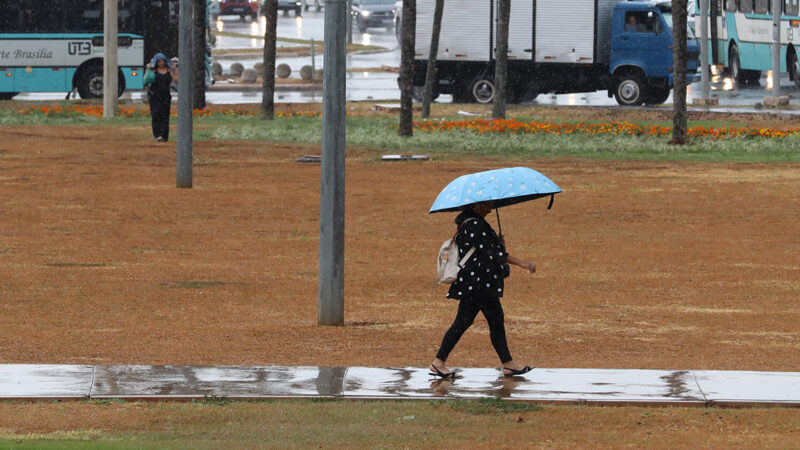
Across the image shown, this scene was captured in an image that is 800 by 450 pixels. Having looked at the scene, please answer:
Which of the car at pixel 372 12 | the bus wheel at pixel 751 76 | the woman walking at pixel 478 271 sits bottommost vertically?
the woman walking at pixel 478 271

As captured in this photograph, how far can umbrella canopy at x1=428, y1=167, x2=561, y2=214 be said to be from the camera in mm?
9836

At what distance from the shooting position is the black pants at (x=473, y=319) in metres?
Answer: 10.2

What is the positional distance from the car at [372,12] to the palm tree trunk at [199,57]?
1658 inches

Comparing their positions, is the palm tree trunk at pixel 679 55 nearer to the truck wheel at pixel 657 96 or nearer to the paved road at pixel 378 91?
the paved road at pixel 378 91

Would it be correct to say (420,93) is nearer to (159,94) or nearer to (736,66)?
(736,66)

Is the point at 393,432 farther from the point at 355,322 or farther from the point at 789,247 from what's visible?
the point at 789,247

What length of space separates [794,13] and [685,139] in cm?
1737

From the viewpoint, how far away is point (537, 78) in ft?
144

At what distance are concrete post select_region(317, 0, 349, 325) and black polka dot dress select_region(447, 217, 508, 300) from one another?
2.97 m

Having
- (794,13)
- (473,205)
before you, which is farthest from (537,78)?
(473,205)

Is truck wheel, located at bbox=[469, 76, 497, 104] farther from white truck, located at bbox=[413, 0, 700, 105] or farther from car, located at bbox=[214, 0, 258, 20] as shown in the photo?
car, located at bbox=[214, 0, 258, 20]

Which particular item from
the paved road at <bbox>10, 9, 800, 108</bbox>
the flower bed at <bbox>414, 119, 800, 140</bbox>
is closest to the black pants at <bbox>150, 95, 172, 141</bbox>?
the flower bed at <bbox>414, 119, 800, 140</bbox>

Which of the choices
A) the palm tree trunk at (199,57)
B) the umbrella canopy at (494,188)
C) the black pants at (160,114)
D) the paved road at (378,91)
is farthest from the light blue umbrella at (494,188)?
the paved road at (378,91)

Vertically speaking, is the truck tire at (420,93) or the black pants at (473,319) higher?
the truck tire at (420,93)
